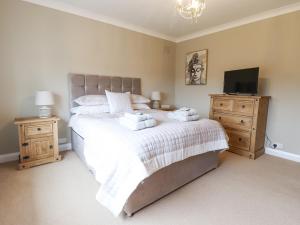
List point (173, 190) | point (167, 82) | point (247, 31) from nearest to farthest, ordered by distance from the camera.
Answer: point (173, 190)
point (247, 31)
point (167, 82)

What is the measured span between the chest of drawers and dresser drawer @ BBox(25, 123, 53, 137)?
3106mm

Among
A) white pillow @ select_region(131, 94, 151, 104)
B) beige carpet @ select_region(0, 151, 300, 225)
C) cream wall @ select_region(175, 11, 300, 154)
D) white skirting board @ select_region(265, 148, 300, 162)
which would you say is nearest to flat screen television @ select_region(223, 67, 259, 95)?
cream wall @ select_region(175, 11, 300, 154)

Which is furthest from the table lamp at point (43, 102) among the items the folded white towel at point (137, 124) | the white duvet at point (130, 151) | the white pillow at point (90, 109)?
the folded white towel at point (137, 124)

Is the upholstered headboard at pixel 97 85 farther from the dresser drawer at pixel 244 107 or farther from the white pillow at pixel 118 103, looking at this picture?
A: the dresser drawer at pixel 244 107

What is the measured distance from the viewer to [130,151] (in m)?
1.58

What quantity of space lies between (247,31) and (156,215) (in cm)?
370

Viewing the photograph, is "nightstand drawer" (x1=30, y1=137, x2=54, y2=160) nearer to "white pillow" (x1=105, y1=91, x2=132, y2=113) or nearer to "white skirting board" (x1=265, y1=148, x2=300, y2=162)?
"white pillow" (x1=105, y1=91, x2=132, y2=113)

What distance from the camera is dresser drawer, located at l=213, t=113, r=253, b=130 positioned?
10.4 feet

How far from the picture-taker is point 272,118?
3303 mm

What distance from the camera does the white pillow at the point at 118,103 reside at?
3230 millimetres

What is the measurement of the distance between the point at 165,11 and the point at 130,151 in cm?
278

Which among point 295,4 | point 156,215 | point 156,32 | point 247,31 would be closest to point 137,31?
point 156,32

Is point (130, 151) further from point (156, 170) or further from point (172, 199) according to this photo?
point (172, 199)

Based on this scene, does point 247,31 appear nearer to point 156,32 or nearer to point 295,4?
point 295,4
